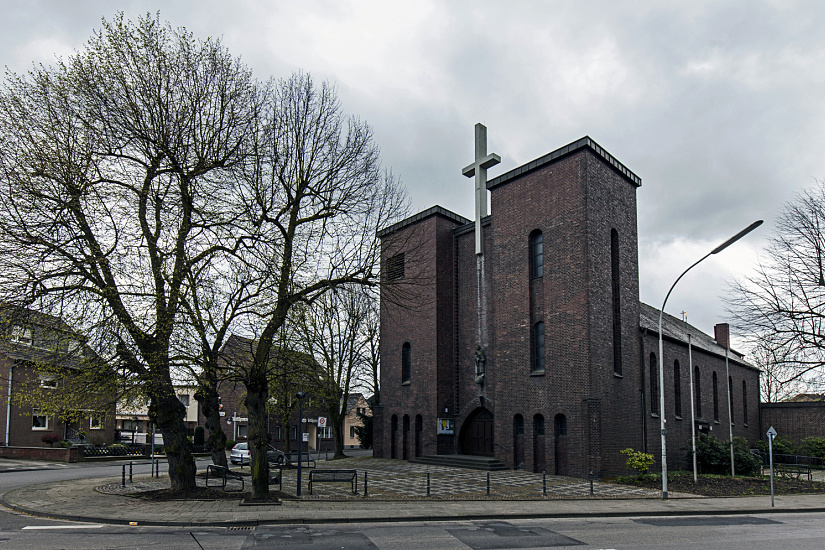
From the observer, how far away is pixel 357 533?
500 inches

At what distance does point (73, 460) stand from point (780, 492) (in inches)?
1381

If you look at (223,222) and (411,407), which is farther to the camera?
(411,407)

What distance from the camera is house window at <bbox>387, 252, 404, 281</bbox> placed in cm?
1850

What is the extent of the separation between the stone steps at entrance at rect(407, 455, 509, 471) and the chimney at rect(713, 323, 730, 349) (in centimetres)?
3014

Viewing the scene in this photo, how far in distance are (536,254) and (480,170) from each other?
255 inches

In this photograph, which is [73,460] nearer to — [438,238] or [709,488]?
[438,238]

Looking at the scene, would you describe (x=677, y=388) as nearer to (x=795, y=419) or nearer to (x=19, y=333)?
(x=795, y=419)

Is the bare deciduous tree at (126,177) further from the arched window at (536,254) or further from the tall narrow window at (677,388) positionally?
the tall narrow window at (677,388)

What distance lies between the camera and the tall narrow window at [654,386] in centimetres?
3023

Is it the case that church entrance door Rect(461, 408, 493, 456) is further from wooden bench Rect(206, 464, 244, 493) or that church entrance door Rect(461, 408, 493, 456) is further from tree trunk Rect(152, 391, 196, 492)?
tree trunk Rect(152, 391, 196, 492)

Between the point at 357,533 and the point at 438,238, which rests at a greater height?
the point at 438,238

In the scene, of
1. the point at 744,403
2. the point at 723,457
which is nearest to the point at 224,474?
the point at 723,457

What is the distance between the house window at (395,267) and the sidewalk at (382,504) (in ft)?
21.6

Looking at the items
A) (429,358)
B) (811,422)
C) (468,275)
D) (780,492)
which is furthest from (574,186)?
(811,422)
